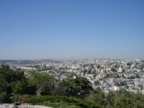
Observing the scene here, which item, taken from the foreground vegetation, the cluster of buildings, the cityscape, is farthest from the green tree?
the cluster of buildings

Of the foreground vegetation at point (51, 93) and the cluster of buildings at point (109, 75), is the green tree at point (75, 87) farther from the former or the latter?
the cluster of buildings at point (109, 75)

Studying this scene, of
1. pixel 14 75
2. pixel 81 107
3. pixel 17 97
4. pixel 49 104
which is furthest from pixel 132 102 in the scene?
pixel 14 75

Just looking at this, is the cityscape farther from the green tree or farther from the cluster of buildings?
the green tree

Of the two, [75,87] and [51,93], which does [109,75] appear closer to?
[75,87]

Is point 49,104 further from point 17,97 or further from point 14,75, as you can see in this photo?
point 14,75

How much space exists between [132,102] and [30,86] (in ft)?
20.6

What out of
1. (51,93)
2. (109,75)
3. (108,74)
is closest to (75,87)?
(51,93)

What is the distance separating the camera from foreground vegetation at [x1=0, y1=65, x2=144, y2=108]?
1428 cm

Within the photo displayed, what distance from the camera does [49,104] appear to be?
13.4 m

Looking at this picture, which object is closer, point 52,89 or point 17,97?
point 17,97

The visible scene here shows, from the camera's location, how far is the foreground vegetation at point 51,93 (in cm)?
1428

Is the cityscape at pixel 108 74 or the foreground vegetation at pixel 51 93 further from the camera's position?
the cityscape at pixel 108 74

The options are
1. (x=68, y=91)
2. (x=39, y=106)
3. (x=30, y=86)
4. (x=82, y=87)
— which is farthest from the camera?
(x=82, y=87)

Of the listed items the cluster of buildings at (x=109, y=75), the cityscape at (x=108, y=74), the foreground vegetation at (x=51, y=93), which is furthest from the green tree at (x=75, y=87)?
the cluster of buildings at (x=109, y=75)
